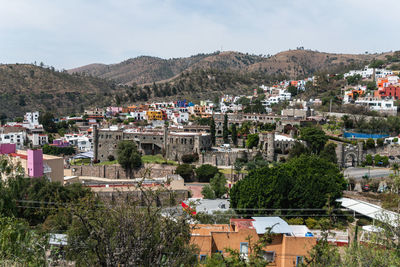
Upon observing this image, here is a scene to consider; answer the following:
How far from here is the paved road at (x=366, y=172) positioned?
34375 millimetres

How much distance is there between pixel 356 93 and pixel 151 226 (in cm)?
6453

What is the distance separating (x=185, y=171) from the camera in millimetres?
35844

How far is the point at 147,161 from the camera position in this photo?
4122 cm

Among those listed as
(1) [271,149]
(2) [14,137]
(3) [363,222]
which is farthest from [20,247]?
(2) [14,137]

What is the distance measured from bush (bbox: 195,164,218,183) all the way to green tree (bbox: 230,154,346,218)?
449 inches

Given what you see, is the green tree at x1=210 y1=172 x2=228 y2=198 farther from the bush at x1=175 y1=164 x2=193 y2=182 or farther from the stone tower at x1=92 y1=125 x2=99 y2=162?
the stone tower at x1=92 y1=125 x2=99 y2=162

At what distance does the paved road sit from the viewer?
113 feet

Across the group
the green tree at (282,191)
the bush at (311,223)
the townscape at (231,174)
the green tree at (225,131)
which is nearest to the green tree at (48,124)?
the townscape at (231,174)

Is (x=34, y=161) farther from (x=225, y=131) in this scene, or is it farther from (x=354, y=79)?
(x=354, y=79)

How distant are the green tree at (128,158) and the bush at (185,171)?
578 centimetres

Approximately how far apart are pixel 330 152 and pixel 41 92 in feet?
290

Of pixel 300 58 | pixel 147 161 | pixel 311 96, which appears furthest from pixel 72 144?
pixel 300 58

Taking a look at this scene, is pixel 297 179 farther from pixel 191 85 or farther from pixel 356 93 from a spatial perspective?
pixel 191 85

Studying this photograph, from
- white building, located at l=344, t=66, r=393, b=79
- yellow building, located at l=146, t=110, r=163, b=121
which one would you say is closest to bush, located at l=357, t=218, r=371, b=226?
yellow building, located at l=146, t=110, r=163, b=121
